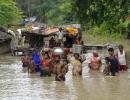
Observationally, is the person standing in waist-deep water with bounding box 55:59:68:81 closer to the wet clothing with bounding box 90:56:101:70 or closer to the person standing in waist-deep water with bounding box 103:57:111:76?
the person standing in waist-deep water with bounding box 103:57:111:76

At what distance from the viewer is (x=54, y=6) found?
79.5 metres

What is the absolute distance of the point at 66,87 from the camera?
56.1 ft

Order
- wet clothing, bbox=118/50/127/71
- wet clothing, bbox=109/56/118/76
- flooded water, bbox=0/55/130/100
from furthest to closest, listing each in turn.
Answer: wet clothing, bbox=118/50/127/71
wet clothing, bbox=109/56/118/76
flooded water, bbox=0/55/130/100

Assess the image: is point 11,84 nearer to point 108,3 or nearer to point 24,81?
point 24,81

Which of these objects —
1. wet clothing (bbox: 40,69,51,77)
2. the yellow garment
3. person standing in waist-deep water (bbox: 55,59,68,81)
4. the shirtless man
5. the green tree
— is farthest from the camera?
the green tree

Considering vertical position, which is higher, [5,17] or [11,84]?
[5,17]

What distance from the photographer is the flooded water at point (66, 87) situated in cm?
1530

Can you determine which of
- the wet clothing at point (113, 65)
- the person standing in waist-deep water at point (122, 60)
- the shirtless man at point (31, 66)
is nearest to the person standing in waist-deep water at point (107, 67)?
the wet clothing at point (113, 65)

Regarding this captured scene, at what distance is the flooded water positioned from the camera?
15.3 m

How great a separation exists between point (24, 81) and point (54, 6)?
60922mm

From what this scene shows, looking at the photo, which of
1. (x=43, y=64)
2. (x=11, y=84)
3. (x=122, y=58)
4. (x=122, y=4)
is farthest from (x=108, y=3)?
(x=11, y=84)

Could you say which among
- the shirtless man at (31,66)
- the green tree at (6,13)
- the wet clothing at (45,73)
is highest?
the green tree at (6,13)

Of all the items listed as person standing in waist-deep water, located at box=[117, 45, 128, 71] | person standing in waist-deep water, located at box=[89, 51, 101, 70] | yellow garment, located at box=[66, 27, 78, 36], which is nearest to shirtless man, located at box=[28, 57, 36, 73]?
person standing in waist-deep water, located at box=[89, 51, 101, 70]

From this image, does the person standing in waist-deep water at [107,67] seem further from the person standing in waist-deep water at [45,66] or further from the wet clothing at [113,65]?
the person standing in waist-deep water at [45,66]
